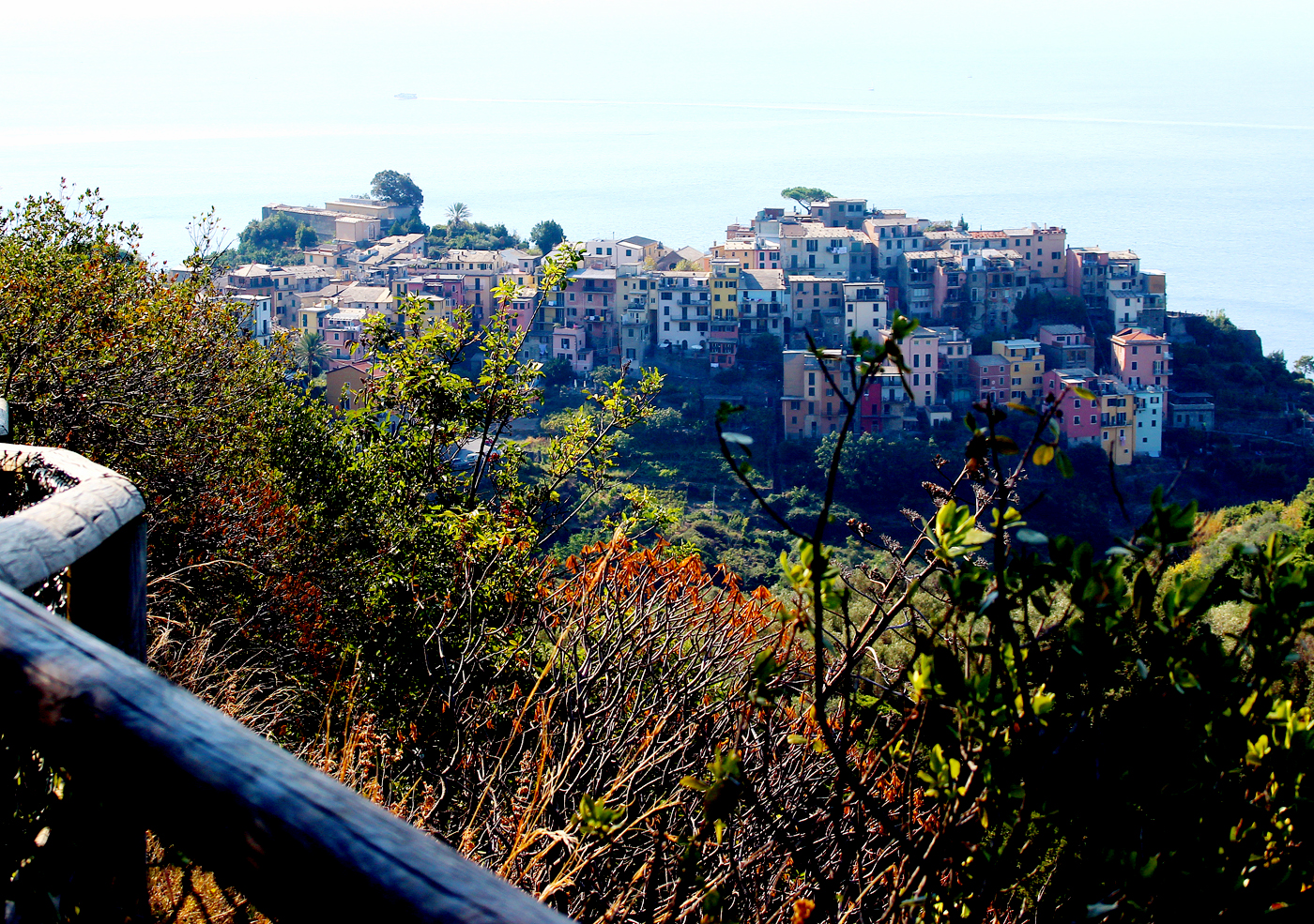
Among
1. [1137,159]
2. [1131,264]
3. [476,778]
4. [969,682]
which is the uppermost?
[1137,159]

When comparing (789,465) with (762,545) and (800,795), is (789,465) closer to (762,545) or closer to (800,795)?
(762,545)

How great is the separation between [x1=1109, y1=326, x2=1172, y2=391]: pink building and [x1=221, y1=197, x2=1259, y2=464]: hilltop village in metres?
0.06

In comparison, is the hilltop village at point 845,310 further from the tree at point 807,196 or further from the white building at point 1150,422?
the tree at point 807,196

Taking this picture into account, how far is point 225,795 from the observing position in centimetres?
63

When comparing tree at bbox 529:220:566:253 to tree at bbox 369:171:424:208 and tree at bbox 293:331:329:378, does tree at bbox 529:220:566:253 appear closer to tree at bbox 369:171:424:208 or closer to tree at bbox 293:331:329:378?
tree at bbox 369:171:424:208

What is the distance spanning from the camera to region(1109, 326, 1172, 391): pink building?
36.8 meters

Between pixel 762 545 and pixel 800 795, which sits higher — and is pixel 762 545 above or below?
below

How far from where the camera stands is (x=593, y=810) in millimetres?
1148

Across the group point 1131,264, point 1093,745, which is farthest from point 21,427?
point 1131,264

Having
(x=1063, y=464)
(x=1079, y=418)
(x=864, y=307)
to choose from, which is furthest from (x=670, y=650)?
(x=864, y=307)

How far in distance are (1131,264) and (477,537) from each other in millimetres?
42331

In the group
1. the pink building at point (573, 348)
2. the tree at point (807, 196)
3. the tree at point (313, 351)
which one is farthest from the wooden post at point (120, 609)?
the tree at point (807, 196)

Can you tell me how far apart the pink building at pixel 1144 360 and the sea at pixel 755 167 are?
1513 centimetres

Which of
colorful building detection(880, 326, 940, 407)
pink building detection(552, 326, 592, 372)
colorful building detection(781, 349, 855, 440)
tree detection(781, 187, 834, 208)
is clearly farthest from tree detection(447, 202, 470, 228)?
colorful building detection(880, 326, 940, 407)
